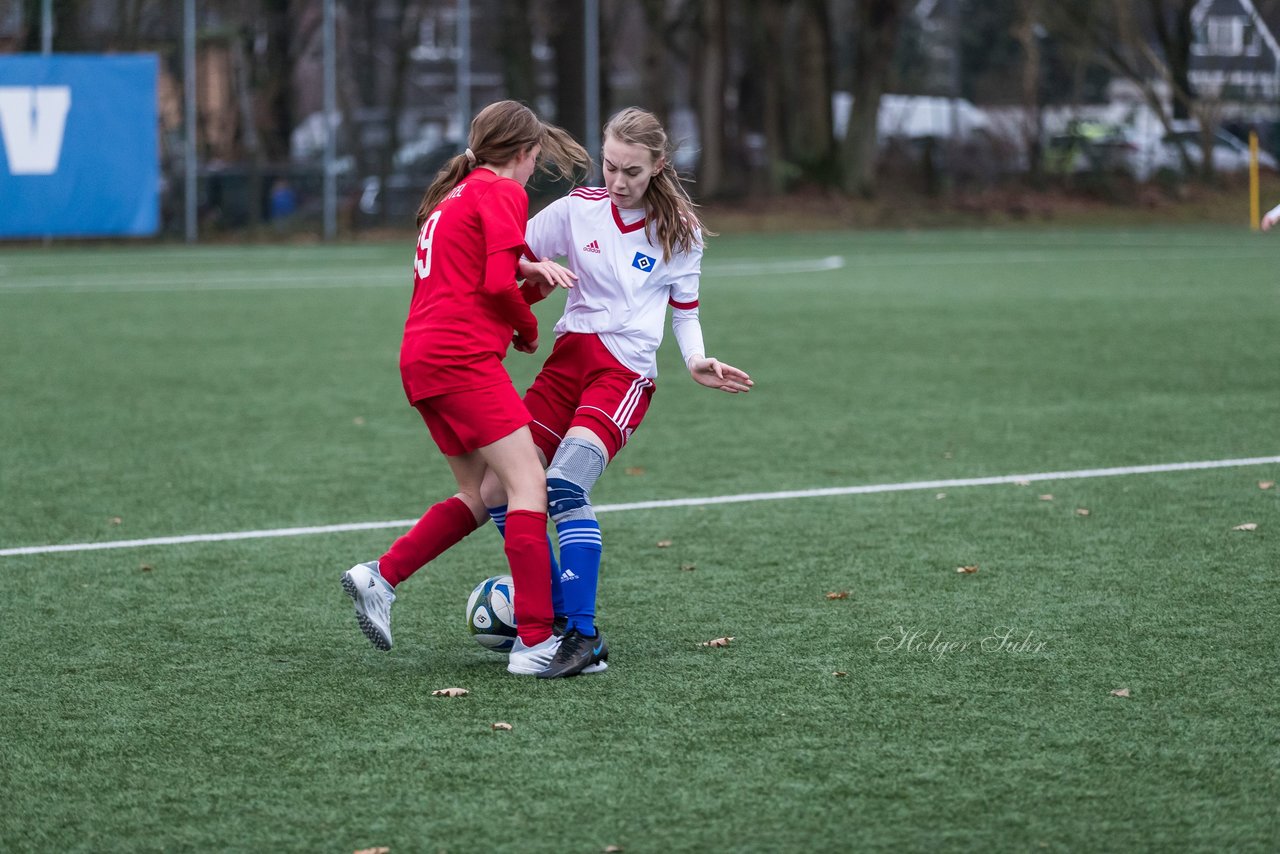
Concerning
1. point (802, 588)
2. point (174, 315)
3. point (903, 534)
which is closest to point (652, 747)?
point (802, 588)

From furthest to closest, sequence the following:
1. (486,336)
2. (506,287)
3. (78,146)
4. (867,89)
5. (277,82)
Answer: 1. (867,89)
2. (277,82)
3. (78,146)
4. (486,336)
5. (506,287)

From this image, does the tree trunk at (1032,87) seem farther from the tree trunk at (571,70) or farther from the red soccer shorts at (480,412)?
the red soccer shorts at (480,412)

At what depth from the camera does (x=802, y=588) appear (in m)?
5.83

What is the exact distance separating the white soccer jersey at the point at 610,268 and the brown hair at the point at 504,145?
0.15 m

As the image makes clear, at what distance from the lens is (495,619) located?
4988 mm

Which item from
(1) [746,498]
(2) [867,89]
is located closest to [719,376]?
(1) [746,498]

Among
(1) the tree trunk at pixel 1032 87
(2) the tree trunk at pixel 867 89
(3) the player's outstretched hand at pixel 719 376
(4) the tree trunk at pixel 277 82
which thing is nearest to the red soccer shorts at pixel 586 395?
(3) the player's outstretched hand at pixel 719 376

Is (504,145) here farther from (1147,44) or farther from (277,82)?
(1147,44)

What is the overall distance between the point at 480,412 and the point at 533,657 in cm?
72

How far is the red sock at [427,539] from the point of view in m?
4.94

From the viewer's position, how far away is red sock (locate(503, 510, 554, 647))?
471 centimetres

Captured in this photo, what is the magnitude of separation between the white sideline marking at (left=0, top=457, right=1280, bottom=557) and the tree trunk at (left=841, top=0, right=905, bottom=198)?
1091 inches

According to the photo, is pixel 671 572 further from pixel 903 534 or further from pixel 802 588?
pixel 903 534

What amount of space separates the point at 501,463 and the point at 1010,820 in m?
1.81
